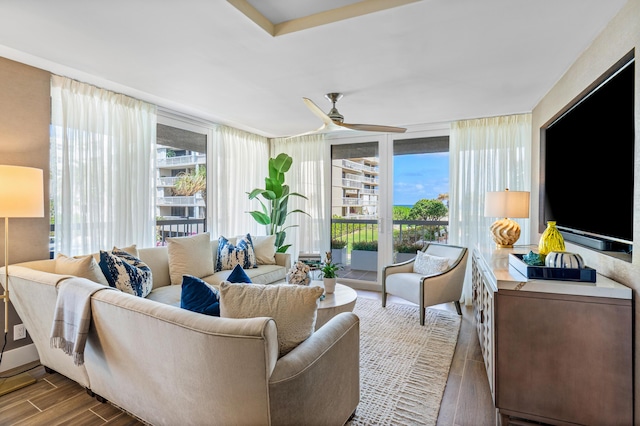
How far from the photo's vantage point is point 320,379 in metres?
1.50

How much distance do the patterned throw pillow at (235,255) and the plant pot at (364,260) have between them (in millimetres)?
1791

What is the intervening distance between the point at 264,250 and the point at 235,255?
0.48m

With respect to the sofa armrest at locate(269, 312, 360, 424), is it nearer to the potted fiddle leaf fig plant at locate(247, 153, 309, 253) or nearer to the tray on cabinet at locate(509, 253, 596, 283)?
the tray on cabinet at locate(509, 253, 596, 283)

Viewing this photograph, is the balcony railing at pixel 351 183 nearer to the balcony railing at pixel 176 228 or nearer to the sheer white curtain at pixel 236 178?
the sheer white curtain at pixel 236 178

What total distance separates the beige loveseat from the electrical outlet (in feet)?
3.18

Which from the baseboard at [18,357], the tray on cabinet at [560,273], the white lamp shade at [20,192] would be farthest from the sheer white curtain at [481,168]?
the baseboard at [18,357]

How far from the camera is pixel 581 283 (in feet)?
5.90

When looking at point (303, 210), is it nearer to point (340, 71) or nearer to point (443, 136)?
point (443, 136)

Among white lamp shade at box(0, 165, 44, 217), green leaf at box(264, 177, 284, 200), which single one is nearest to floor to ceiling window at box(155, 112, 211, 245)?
green leaf at box(264, 177, 284, 200)

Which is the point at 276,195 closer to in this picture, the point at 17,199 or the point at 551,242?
the point at 17,199

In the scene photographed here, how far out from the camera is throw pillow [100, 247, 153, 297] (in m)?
2.63

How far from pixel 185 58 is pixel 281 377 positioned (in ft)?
7.84

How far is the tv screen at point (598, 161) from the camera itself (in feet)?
5.89

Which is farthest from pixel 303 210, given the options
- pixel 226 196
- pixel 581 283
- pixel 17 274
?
pixel 581 283
